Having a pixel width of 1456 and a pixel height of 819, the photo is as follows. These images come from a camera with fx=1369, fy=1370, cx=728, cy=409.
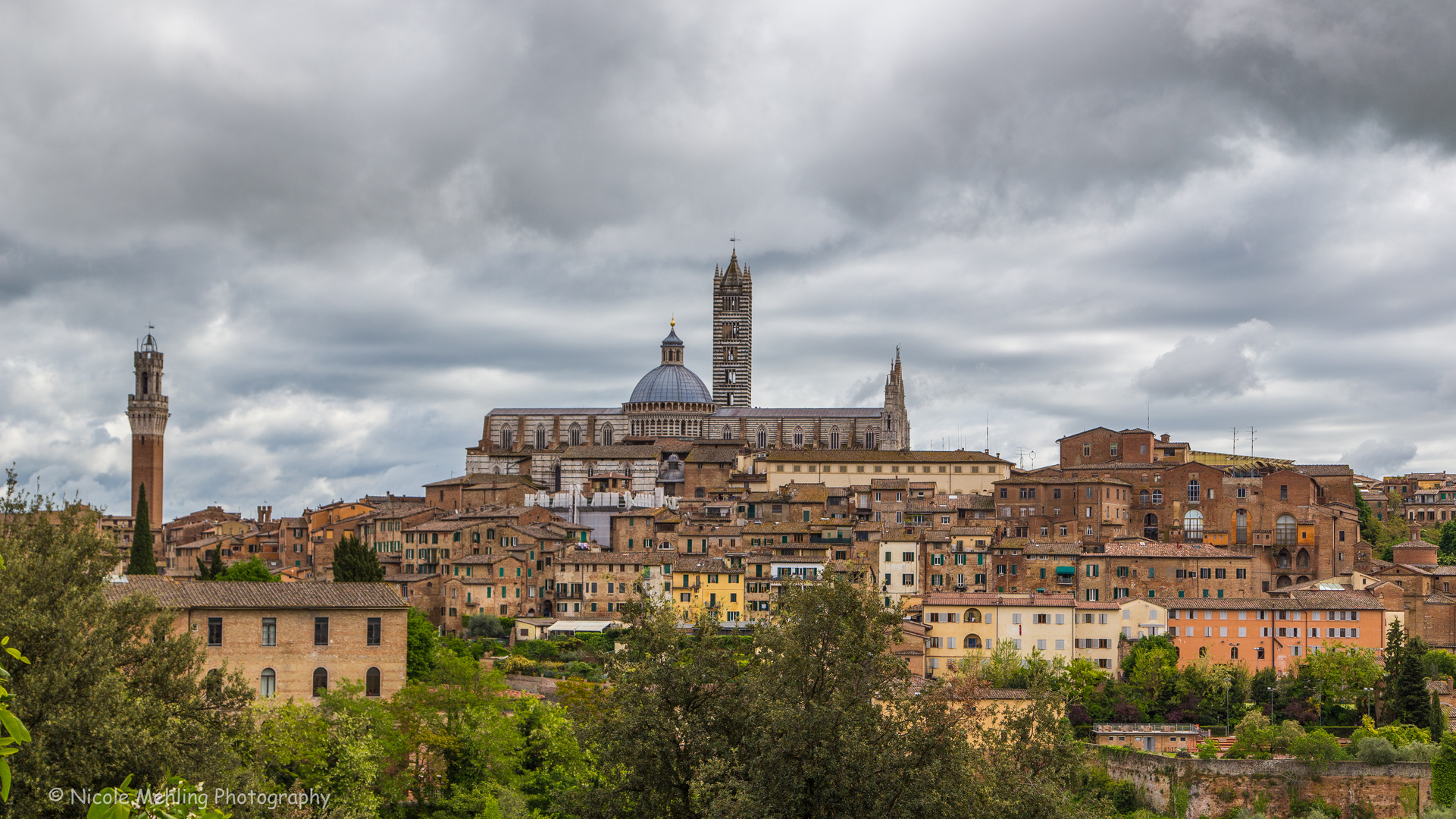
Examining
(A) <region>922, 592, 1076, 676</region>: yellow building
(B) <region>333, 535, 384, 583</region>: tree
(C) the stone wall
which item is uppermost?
(B) <region>333, 535, 384, 583</region>: tree

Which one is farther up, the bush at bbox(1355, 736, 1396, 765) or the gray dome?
the gray dome

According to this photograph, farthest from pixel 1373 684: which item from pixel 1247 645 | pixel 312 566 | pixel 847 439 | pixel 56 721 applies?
pixel 847 439

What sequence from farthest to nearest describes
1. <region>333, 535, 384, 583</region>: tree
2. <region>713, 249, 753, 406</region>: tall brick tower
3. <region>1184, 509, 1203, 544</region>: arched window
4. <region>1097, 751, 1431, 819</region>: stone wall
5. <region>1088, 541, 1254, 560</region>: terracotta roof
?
<region>713, 249, 753, 406</region>: tall brick tower < <region>1184, 509, 1203, 544</region>: arched window < <region>1088, 541, 1254, 560</region>: terracotta roof < <region>333, 535, 384, 583</region>: tree < <region>1097, 751, 1431, 819</region>: stone wall

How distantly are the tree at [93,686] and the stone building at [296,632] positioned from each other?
927 centimetres

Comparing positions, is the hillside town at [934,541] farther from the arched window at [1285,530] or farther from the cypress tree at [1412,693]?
the cypress tree at [1412,693]

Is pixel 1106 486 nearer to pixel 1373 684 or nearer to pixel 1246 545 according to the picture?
pixel 1246 545

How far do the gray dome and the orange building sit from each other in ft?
199

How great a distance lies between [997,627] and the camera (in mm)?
56344

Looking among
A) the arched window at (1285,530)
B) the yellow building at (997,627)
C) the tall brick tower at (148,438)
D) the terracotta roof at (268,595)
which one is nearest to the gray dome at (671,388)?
the tall brick tower at (148,438)

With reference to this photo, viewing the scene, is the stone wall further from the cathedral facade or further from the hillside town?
the cathedral facade

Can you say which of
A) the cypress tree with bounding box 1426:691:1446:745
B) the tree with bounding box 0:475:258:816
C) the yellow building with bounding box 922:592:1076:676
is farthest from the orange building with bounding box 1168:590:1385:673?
the tree with bounding box 0:475:258:816

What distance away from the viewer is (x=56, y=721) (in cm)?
1900

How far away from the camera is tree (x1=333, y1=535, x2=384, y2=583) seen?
55.8 m

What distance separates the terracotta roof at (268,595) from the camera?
32.9 meters
